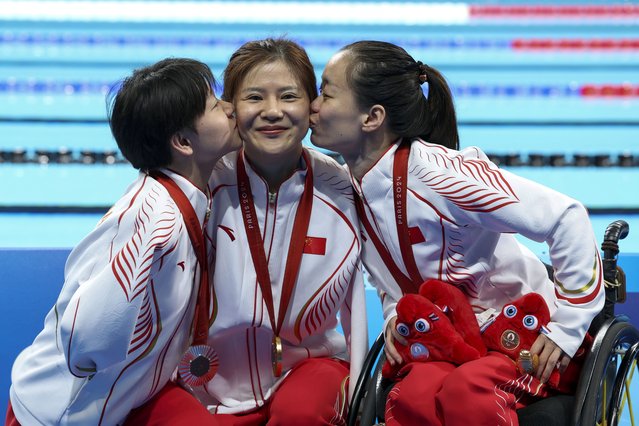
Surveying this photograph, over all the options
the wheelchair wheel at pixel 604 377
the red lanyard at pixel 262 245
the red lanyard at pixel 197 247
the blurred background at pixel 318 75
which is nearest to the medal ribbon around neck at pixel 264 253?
the red lanyard at pixel 262 245

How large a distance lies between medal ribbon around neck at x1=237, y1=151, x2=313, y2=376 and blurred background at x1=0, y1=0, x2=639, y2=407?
3.16 ft

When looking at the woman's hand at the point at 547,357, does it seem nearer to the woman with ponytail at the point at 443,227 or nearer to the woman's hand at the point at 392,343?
the woman with ponytail at the point at 443,227

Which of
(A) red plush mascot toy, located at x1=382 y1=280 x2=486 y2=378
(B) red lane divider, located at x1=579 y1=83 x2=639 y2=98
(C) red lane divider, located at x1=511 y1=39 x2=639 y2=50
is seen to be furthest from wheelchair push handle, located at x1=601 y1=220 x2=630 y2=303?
(C) red lane divider, located at x1=511 y1=39 x2=639 y2=50

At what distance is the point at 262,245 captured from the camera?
7.23 feet

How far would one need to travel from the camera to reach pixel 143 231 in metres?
1.93

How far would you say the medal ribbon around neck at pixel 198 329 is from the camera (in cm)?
207

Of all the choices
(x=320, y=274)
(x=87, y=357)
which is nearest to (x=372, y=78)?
(x=320, y=274)

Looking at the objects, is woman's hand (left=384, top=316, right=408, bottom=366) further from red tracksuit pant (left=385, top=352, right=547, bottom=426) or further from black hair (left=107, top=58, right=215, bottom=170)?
black hair (left=107, top=58, right=215, bottom=170)

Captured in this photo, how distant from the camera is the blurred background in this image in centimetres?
460

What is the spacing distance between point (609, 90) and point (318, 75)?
2411mm

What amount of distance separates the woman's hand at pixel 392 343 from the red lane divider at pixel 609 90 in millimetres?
5766

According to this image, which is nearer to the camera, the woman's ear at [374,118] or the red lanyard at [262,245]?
the red lanyard at [262,245]

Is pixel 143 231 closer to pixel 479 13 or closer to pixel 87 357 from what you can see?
pixel 87 357

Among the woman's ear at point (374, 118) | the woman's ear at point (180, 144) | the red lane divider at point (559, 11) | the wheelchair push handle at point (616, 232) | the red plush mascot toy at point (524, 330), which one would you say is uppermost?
the red lane divider at point (559, 11)
